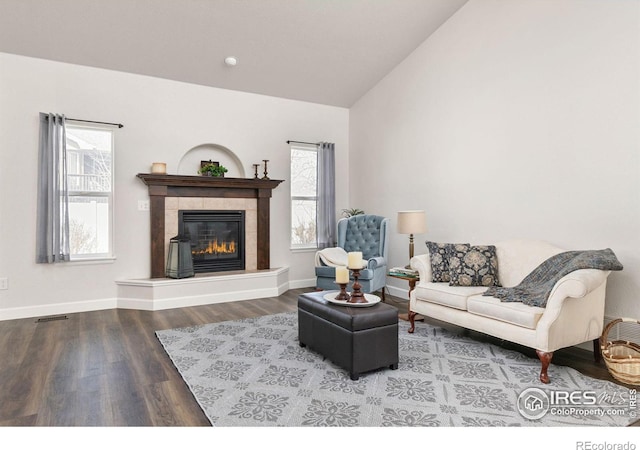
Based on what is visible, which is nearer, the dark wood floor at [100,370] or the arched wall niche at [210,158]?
the dark wood floor at [100,370]

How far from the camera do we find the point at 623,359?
2.68 metres

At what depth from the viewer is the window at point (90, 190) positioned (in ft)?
15.6

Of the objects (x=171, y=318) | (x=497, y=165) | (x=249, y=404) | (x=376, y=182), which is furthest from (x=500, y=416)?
(x=376, y=182)

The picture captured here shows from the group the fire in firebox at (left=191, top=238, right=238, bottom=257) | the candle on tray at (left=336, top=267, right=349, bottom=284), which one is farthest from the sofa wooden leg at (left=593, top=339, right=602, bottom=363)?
the fire in firebox at (left=191, top=238, right=238, bottom=257)

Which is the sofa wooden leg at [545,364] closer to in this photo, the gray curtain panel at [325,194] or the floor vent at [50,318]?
the gray curtain panel at [325,194]

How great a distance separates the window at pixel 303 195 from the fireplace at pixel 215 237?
0.89 m

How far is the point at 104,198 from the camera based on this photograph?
16.1 feet

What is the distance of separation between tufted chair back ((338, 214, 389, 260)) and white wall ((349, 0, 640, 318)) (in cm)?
44

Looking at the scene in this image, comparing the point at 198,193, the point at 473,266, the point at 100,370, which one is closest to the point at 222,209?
the point at 198,193

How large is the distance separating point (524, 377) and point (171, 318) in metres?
3.44

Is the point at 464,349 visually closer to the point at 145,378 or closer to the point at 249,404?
the point at 249,404

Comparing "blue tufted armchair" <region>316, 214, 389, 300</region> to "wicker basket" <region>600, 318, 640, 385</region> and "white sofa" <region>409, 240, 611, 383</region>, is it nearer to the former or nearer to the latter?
"white sofa" <region>409, 240, 611, 383</region>

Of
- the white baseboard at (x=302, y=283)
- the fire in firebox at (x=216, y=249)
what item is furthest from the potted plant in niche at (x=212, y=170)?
the white baseboard at (x=302, y=283)

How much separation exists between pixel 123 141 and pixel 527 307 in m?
4.75
